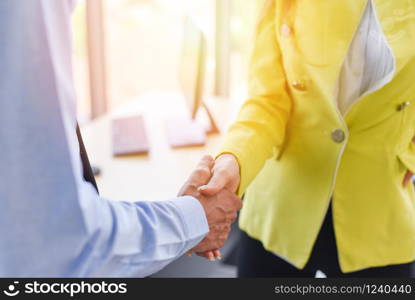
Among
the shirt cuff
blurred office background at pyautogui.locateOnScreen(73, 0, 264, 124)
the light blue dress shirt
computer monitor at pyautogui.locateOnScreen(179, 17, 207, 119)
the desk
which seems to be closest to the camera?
the light blue dress shirt

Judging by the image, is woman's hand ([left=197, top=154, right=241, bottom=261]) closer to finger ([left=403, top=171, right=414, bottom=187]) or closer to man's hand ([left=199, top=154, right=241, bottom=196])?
man's hand ([left=199, top=154, right=241, bottom=196])

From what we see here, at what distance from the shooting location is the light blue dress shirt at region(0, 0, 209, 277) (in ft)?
1.83

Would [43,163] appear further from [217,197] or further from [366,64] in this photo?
[366,64]

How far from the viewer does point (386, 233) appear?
1.05 m

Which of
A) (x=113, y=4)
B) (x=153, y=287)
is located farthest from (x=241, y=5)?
(x=153, y=287)

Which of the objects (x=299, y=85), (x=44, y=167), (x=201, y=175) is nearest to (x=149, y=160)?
(x=201, y=175)

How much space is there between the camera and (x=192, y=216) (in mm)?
869

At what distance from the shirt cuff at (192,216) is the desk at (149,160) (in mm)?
563

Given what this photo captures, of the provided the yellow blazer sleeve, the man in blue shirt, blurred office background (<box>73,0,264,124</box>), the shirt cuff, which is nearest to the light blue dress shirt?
the man in blue shirt

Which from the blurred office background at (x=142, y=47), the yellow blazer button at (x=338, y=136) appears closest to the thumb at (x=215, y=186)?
the yellow blazer button at (x=338, y=136)

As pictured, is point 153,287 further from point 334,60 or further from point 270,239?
point 334,60

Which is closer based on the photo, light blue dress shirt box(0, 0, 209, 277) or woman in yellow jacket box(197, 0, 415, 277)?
light blue dress shirt box(0, 0, 209, 277)

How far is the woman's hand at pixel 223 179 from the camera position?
998mm

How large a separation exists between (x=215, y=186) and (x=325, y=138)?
0.28m
